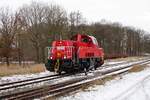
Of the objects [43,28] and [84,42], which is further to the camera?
[43,28]

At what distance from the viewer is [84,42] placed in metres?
29.5

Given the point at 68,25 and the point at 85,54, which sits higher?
the point at 68,25

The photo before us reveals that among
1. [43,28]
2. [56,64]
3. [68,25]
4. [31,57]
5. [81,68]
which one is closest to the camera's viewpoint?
[56,64]

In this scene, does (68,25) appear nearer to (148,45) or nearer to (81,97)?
(81,97)

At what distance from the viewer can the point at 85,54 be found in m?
28.7

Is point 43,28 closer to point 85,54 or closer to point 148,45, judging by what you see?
point 85,54

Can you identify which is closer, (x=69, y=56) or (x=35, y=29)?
(x=69, y=56)

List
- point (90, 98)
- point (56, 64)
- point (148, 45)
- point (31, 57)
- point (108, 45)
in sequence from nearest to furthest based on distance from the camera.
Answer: point (90, 98) < point (56, 64) < point (31, 57) < point (108, 45) < point (148, 45)

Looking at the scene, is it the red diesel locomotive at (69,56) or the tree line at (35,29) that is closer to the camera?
the red diesel locomotive at (69,56)

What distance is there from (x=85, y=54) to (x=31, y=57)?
1806 inches

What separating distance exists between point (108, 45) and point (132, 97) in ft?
288

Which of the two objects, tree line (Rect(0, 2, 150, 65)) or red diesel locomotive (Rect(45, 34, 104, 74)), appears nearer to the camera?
red diesel locomotive (Rect(45, 34, 104, 74))

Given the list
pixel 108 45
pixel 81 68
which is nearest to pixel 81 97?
pixel 81 68

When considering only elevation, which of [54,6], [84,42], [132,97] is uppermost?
[54,6]
